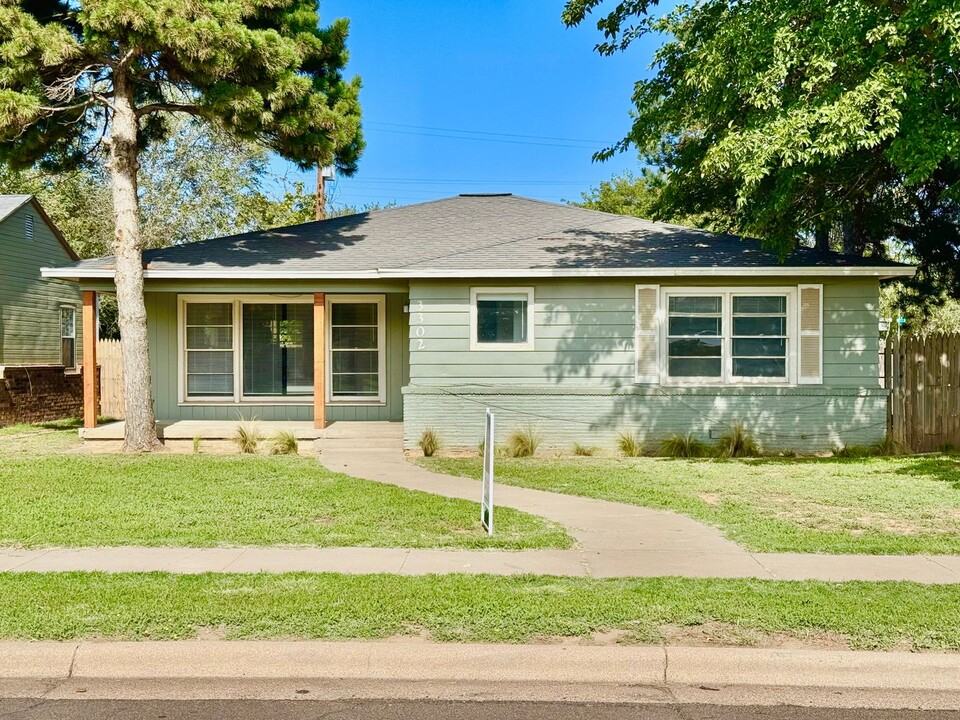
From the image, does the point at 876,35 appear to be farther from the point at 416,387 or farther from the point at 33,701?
the point at 33,701

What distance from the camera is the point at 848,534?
23.6 feet

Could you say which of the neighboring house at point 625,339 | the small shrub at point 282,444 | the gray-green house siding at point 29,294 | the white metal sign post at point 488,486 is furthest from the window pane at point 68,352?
the white metal sign post at point 488,486

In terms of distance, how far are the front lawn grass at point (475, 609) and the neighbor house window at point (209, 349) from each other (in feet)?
32.7

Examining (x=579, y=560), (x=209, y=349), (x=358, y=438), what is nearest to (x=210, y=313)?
(x=209, y=349)

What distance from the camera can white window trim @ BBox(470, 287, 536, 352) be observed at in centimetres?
1337

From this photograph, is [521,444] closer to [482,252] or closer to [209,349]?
[482,252]

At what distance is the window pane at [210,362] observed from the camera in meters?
15.6

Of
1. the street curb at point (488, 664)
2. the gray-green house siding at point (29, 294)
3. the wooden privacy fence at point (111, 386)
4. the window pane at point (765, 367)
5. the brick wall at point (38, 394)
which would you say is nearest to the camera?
the street curb at point (488, 664)

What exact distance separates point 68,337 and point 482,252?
15.5 m

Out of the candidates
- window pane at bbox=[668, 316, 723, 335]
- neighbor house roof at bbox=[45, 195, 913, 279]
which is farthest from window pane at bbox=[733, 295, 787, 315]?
neighbor house roof at bbox=[45, 195, 913, 279]

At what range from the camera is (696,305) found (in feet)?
44.0

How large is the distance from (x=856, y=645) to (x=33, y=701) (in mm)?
4468

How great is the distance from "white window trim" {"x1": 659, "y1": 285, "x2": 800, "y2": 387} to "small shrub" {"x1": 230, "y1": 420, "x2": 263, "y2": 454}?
671cm

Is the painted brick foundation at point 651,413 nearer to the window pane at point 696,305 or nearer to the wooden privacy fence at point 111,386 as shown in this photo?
the window pane at point 696,305
